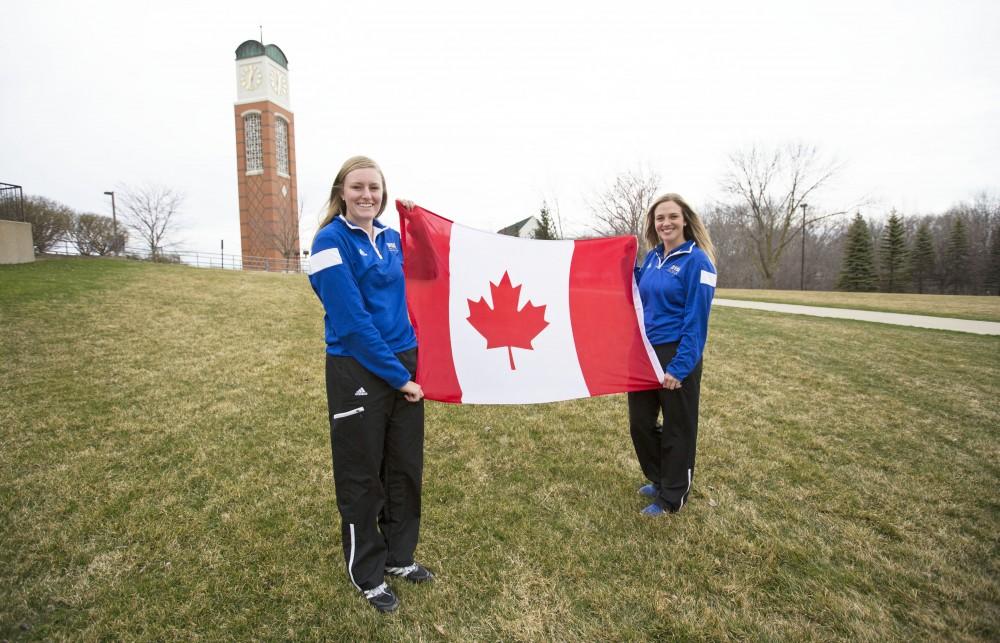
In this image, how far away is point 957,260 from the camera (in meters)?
37.2

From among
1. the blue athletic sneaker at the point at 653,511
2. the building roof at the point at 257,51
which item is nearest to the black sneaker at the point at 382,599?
the blue athletic sneaker at the point at 653,511

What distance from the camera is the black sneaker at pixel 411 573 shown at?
2658mm

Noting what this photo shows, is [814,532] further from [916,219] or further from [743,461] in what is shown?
[916,219]

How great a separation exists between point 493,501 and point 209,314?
957 centimetres

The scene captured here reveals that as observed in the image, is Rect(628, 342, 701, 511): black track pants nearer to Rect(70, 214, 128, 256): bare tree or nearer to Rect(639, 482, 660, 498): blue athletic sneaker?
Rect(639, 482, 660, 498): blue athletic sneaker

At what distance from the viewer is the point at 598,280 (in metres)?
3.45

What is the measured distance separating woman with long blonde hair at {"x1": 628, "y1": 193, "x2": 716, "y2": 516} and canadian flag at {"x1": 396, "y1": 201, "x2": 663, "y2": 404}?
5.8 inches

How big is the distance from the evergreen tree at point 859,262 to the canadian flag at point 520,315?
42.2 meters

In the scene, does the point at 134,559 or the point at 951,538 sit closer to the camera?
the point at 134,559

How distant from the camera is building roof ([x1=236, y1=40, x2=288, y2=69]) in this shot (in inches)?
1897

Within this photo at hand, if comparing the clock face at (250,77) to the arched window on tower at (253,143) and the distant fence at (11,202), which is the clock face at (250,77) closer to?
the arched window on tower at (253,143)

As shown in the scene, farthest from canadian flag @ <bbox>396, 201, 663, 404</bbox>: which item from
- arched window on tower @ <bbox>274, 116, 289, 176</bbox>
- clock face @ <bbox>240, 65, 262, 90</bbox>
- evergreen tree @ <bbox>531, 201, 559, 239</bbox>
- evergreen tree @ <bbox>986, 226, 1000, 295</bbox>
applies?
clock face @ <bbox>240, 65, 262, 90</bbox>

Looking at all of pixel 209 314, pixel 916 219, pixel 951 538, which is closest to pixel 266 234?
pixel 209 314

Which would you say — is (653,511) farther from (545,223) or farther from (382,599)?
(545,223)
